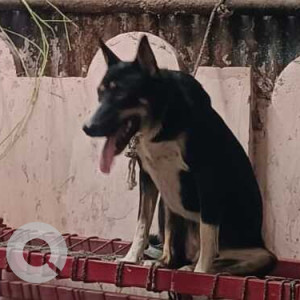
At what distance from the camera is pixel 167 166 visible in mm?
974

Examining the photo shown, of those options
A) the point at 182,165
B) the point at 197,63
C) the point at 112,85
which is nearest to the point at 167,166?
the point at 182,165

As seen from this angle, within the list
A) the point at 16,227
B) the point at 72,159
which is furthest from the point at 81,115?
the point at 16,227

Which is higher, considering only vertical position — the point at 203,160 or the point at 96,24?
the point at 96,24

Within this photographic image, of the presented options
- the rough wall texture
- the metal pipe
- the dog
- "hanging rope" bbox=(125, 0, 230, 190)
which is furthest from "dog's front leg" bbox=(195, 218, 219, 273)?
the metal pipe

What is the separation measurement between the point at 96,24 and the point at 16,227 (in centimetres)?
36

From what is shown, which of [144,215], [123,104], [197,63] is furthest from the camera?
[197,63]

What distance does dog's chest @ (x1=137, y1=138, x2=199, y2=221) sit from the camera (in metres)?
0.96

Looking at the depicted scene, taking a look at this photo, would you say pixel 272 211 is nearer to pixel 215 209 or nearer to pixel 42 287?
pixel 215 209

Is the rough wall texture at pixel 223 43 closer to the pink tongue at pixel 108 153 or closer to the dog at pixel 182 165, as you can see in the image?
the dog at pixel 182 165

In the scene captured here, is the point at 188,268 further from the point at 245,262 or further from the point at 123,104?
the point at 123,104

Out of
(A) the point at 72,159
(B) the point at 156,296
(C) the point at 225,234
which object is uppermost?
(A) the point at 72,159

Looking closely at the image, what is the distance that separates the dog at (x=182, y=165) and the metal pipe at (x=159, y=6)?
262 millimetres

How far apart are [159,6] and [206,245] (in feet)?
1.45

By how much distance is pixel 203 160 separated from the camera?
3.18 feet
